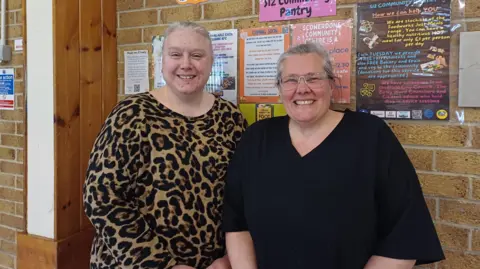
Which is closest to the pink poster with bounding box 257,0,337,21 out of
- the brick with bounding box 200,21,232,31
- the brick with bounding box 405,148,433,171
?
the brick with bounding box 200,21,232,31

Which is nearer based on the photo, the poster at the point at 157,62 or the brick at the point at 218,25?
the brick at the point at 218,25

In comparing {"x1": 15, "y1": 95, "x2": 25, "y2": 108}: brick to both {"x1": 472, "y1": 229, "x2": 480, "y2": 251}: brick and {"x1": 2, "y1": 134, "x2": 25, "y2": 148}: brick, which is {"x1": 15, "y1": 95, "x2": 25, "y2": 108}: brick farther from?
{"x1": 472, "y1": 229, "x2": 480, "y2": 251}: brick

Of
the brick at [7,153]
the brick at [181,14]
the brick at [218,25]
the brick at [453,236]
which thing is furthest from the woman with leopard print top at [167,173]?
the brick at [7,153]

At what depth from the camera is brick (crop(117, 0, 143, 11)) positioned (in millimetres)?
2291

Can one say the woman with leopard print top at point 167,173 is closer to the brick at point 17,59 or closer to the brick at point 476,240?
the brick at point 476,240

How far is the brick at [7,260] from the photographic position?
261cm

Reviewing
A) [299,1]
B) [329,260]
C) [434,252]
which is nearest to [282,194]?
[329,260]

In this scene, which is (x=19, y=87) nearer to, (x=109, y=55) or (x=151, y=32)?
(x=109, y=55)

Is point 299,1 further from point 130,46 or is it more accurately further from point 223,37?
point 130,46

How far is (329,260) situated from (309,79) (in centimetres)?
61

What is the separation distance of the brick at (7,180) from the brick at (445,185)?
2.35 metres

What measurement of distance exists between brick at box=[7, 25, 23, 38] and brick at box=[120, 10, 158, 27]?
68cm

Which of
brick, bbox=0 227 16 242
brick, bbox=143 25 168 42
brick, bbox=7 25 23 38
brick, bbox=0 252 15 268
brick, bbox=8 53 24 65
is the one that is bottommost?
brick, bbox=0 252 15 268

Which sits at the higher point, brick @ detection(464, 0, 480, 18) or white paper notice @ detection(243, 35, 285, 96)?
brick @ detection(464, 0, 480, 18)
